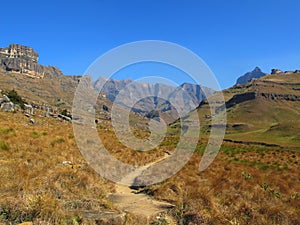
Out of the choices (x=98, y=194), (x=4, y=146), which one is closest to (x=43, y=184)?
(x=98, y=194)

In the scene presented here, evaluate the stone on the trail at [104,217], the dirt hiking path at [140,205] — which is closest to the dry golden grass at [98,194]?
the stone on the trail at [104,217]

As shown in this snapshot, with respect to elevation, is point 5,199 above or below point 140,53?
below

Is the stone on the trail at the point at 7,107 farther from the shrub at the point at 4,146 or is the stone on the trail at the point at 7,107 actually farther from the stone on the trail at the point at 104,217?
the stone on the trail at the point at 104,217

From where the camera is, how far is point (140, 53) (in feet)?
50.5

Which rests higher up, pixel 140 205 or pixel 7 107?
pixel 7 107

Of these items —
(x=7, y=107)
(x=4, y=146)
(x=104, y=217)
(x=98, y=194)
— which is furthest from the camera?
(x=7, y=107)

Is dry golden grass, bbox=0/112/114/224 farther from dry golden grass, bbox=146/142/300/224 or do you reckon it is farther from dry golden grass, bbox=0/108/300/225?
dry golden grass, bbox=146/142/300/224

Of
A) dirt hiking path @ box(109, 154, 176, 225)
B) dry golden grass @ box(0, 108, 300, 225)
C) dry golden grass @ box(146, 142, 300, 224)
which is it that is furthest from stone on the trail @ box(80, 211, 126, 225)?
dry golden grass @ box(146, 142, 300, 224)

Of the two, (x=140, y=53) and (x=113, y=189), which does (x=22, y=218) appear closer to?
(x=113, y=189)

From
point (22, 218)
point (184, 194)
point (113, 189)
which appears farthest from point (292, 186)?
point (22, 218)

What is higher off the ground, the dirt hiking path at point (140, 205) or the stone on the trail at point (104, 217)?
the stone on the trail at point (104, 217)

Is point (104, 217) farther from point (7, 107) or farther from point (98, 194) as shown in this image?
point (7, 107)

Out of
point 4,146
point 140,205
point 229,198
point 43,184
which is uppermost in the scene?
point 4,146

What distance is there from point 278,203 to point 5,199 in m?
9.27
